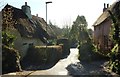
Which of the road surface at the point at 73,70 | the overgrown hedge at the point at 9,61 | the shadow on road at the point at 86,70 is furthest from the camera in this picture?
the shadow on road at the point at 86,70

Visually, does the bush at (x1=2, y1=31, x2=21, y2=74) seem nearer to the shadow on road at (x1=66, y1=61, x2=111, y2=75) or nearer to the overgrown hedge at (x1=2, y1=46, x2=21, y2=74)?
the overgrown hedge at (x1=2, y1=46, x2=21, y2=74)

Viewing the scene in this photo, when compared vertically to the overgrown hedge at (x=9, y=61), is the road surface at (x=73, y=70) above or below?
below

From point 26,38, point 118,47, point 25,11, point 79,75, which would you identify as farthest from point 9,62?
point 25,11

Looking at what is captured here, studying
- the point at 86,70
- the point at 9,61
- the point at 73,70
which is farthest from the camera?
the point at 73,70

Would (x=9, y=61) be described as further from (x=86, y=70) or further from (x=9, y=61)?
(x=86, y=70)

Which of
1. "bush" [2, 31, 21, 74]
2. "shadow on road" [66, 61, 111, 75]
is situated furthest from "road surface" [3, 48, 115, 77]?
"bush" [2, 31, 21, 74]

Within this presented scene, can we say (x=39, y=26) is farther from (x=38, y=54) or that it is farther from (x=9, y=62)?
→ (x=9, y=62)

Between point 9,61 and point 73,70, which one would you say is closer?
point 9,61

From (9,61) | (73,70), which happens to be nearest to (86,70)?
(73,70)

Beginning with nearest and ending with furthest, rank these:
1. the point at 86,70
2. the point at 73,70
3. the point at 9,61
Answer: the point at 9,61, the point at 86,70, the point at 73,70

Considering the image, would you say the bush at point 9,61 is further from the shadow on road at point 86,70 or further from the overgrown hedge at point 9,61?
the shadow on road at point 86,70

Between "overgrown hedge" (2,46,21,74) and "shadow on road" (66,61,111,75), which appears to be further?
"shadow on road" (66,61,111,75)

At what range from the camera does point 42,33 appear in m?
41.4

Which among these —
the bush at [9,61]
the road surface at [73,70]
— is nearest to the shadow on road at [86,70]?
the road surface at [73,70]
